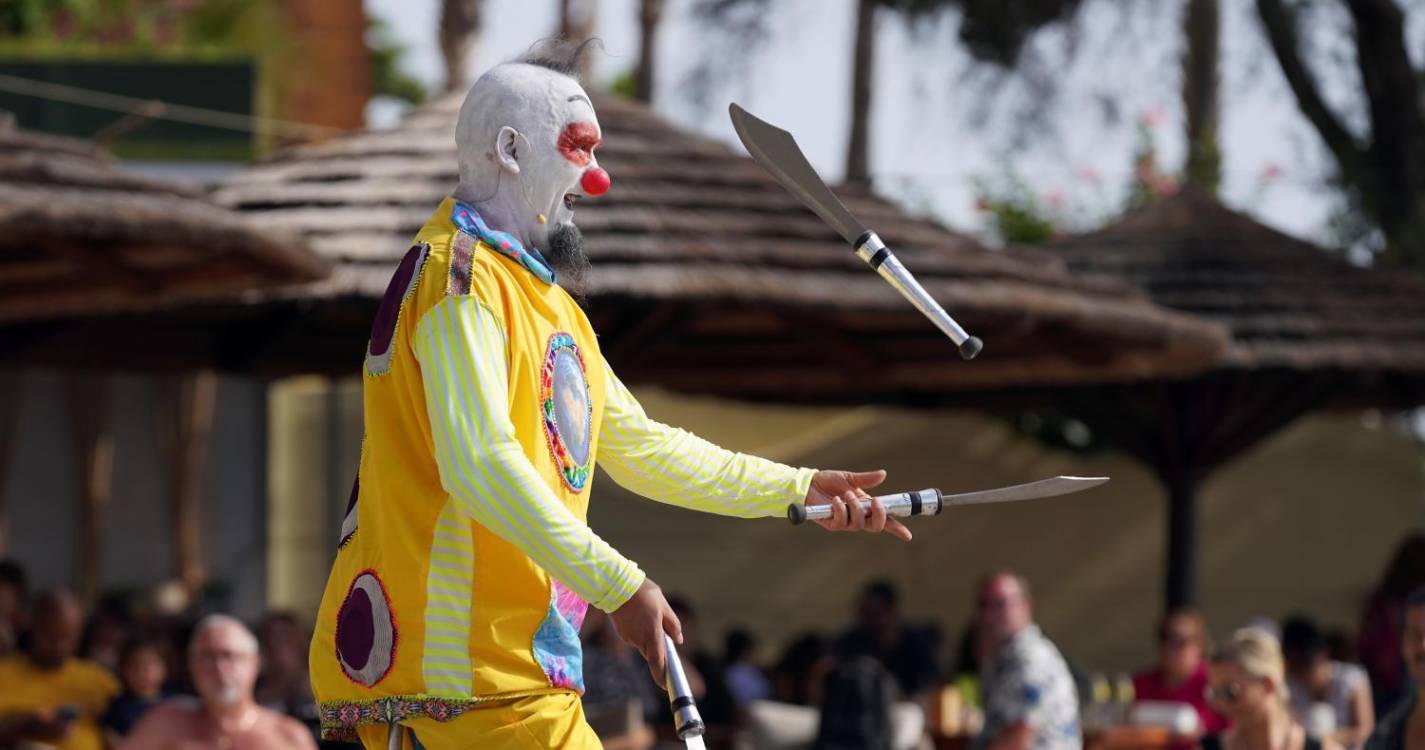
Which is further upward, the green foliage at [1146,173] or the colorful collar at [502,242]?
the green foliage at [1146,173]

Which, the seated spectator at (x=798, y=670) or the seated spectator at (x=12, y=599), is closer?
the seated spectator at (x=12, y=599)

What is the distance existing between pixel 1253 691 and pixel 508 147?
10.4 ft

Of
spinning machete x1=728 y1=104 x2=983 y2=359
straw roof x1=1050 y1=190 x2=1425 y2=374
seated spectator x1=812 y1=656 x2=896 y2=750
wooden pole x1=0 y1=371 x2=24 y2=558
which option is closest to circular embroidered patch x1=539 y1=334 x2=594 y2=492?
spinning machete x1=728 y1=104 x2=983 y2=359

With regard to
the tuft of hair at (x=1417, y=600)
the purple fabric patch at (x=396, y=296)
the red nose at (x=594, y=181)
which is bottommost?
the purple fabric patch at (x=396, y=296)

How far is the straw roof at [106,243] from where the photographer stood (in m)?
6.77

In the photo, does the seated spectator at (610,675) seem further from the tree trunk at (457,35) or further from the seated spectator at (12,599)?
the tree trunk at (457,35)

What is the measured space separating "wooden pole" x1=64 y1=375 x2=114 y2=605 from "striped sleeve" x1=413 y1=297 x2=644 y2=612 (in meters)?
13.0

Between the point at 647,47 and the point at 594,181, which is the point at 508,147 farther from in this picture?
the point at 647,47

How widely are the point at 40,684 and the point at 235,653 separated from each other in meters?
2.18

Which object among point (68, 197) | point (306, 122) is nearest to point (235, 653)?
point (68, 197)

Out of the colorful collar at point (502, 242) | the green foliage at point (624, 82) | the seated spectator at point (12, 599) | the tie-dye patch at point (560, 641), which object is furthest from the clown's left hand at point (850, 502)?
the green foliage at point (624, 82)

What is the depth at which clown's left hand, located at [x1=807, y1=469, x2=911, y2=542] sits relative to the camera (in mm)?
2924

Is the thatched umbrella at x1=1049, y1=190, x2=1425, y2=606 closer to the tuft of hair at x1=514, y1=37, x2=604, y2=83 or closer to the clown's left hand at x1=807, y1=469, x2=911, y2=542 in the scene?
the clown's left hand at x1=807, y1=469, x2=911, y2=542

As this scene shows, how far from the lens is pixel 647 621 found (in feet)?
8.86
